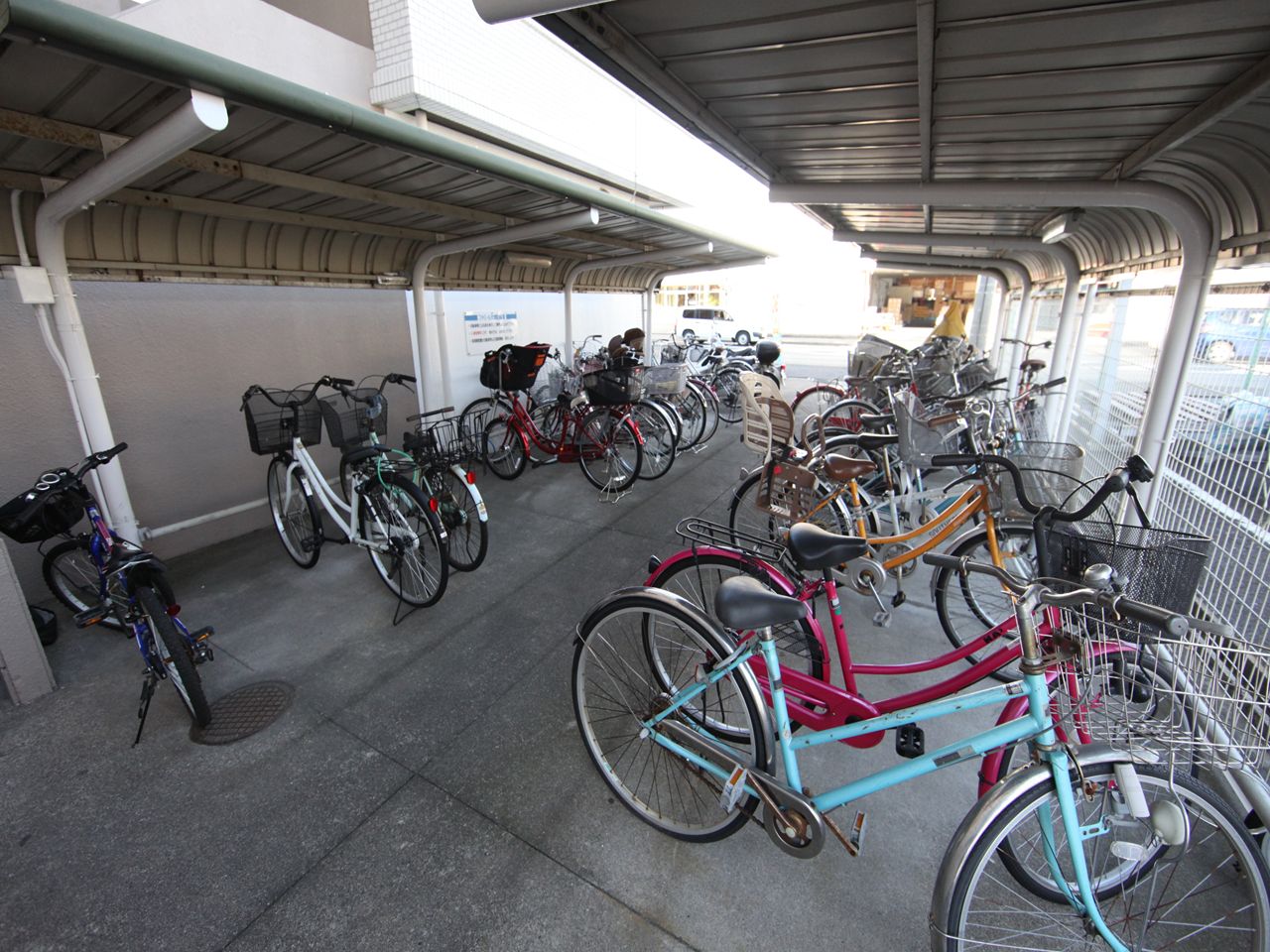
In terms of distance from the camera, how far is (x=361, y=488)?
11.2ft

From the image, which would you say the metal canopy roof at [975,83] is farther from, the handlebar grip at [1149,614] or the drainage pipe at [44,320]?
the drainage pipe at [44,320]

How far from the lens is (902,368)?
20.5 feet

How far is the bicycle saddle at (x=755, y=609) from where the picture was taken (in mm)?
1534

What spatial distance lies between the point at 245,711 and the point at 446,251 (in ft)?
13.6

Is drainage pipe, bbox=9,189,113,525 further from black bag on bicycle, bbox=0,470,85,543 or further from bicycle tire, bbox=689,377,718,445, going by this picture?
bicycle tire, bbox=689,377,718,445

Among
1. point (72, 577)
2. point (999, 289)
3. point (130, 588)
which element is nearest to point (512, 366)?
point (72, 577)

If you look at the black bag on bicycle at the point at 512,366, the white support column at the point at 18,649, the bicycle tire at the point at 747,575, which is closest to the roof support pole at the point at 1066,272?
the black bag on bicycle at the point at 512,366

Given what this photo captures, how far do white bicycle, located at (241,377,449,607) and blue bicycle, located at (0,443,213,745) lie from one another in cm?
81

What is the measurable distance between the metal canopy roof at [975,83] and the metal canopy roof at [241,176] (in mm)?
1232

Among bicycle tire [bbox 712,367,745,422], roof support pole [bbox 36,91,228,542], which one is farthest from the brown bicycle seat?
bicycle tire [bbox 712,367,745,422]

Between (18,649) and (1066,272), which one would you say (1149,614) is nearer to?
(18,649)

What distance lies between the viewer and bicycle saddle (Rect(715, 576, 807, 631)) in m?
1.53

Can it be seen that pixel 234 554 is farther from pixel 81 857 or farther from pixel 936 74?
pixel 936 74

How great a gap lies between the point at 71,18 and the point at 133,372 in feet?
9.30
